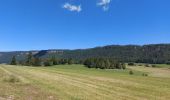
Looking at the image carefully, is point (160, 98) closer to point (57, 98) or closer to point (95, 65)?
point (57, 98)

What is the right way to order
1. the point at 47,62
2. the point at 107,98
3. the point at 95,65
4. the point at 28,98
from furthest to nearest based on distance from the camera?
the point at 47,62 → the point at 95,65 → the point at 107,98 → the point at 28,98

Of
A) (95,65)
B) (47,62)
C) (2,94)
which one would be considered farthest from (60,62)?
(2,94)

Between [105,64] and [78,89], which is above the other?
[105,64]

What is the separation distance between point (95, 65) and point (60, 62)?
117ft

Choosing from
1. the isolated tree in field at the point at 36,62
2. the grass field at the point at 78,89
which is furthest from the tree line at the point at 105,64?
the grass field at the point at 78,89

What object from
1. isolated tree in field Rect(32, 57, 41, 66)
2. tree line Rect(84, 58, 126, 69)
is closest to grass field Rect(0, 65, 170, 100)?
tree line Rect(84, 58, 126, 69)

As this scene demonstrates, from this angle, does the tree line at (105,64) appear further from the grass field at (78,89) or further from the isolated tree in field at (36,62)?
the grass field at (78,89)

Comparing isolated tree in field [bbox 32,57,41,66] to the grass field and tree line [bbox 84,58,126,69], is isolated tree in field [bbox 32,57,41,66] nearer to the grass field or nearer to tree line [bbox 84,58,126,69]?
tree line [bbox 84,58,126,69]

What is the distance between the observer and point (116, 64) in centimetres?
13688

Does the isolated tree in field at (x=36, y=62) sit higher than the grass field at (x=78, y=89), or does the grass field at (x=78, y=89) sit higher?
the isolated tree in field at (x=36, y=62)

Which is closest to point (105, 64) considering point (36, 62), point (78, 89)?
point (36, 62)

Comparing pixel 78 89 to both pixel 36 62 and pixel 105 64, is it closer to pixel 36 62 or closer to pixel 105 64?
pixel 105 64

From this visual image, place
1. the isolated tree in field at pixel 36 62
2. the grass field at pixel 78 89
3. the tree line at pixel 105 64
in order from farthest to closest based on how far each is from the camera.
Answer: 1. the isolated tree in field at pixel 36 62
2. the tree line at pixel 105 64
3. the grass field at pixel 78 89

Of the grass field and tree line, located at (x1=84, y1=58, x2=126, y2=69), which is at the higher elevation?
tree line, located at (x1=84, y1=58, x2=126, y2=69)
